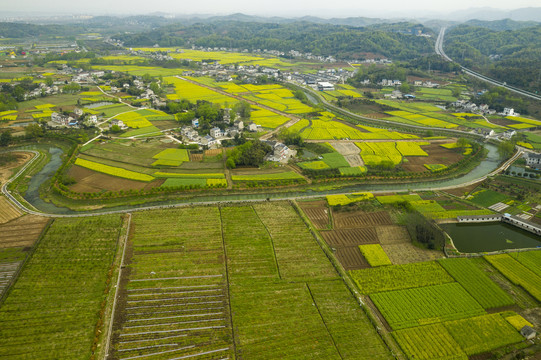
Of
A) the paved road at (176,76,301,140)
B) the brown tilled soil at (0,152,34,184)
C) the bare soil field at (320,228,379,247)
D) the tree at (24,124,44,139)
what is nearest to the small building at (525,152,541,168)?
the bare soil field at (320,228,379,247)

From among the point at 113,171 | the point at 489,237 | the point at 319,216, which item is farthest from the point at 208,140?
the point at 489,237

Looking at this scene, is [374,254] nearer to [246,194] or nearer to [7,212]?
[246,194]

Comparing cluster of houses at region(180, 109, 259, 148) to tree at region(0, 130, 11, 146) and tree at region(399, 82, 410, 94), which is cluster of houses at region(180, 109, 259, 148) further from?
tree at region(399, 82, 410, 94)

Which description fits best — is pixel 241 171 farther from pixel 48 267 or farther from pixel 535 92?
pixel 535 92

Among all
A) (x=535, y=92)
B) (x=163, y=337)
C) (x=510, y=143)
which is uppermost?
(x=535, y=92)

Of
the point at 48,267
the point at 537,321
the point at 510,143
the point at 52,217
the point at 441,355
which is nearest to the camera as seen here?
the point at 441,355

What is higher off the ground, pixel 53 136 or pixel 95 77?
pixel 95 77

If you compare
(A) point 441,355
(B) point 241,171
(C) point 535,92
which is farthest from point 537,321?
(C) point 535,92
